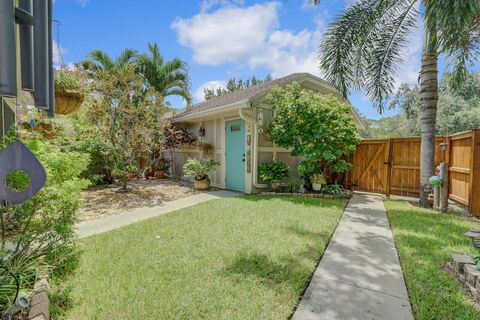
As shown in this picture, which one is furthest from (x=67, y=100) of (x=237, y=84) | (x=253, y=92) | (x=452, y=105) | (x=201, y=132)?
(x=237, y=84)

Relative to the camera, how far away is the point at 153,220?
5.27m

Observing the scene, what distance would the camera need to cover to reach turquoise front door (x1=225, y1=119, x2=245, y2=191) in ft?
27.9

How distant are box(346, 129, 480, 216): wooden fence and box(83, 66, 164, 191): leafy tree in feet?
25.4

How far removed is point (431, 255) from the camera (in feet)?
11.4

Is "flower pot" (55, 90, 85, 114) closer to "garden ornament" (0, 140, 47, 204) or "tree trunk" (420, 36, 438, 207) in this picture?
"garden ornament" (0, 140, 47, 204)

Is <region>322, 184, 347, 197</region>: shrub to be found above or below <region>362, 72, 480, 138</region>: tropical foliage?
below

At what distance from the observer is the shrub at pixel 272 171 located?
793 cm

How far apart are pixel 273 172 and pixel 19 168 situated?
273 inches

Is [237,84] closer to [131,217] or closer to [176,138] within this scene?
[176,138]

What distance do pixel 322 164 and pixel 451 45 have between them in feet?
16.3

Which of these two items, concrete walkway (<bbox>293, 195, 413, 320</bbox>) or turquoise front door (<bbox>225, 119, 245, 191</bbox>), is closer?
concrete walkway (<bbox>293, 195, 413, 320</bbox>)

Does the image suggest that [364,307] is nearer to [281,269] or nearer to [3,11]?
[281,269]

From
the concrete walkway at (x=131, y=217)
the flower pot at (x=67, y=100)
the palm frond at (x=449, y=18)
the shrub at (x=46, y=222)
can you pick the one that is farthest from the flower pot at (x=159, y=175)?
the palm frond at (x=449, y=18)

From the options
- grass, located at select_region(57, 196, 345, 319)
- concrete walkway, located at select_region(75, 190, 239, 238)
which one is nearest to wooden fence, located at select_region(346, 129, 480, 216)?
grass, located at select_region(57, 196, 345, 319)
